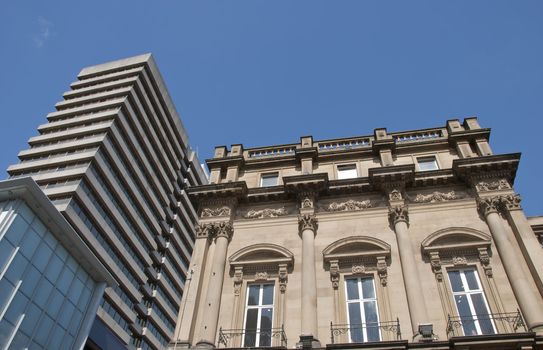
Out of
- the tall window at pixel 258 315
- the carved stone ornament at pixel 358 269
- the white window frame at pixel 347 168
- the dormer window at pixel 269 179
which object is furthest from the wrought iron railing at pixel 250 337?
the white window frame at pixel 347 168

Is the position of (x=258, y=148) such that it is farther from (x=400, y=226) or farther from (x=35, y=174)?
(x=35, y=174)

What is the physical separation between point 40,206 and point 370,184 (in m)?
21.3

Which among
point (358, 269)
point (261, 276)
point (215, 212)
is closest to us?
point (358, 269)

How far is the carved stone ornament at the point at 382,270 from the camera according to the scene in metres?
20.4

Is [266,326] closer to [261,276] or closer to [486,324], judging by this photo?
[261,276]

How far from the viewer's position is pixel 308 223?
914 inches

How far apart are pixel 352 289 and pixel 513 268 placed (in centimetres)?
685

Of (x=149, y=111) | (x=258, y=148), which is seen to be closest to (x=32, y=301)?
(x=258, y=148)

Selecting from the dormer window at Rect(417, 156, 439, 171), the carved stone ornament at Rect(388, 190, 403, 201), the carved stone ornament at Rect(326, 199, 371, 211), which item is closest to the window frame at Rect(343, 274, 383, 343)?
the carved stone ornament at Rect(326, 199, 371, 211)

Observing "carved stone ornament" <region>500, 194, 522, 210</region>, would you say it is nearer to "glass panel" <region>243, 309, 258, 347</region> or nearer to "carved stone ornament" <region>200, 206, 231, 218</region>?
"glass panel" <region>243, 309, 258, 347</region>

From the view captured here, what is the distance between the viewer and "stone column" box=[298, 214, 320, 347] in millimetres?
19219

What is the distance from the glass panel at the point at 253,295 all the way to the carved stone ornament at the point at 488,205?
37.6ft

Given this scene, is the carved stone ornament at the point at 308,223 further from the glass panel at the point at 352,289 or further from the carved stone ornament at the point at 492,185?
the carved stone ornament at the point at 492,185

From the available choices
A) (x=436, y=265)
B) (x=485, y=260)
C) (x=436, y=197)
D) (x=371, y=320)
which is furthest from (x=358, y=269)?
(x=436, y=197)
